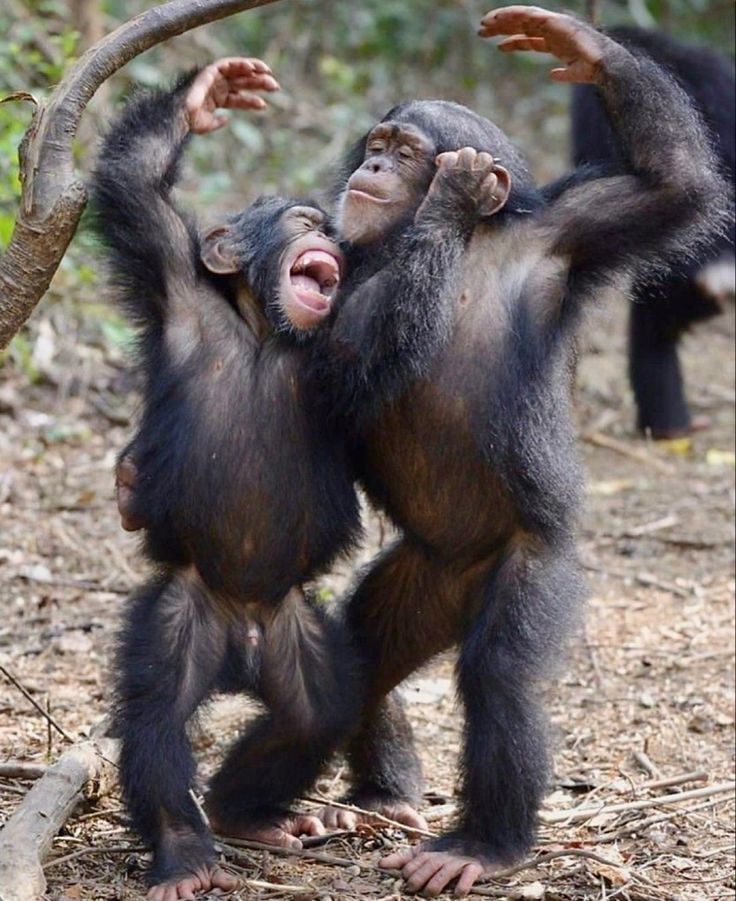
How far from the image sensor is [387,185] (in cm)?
450

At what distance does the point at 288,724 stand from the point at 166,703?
440 millimetres

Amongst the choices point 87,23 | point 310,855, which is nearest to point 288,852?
point 310,855

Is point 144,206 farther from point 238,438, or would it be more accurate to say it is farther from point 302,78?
point 302,78

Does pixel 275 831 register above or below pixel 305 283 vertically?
below

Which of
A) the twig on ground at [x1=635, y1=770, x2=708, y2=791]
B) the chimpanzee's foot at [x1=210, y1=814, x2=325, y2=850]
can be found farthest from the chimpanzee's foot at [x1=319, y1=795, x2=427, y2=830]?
the twig on ground at [x1=635, y1=770, x2=708, y2=791]

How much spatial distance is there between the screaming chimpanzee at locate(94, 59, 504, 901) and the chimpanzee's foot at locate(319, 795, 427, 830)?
330mm

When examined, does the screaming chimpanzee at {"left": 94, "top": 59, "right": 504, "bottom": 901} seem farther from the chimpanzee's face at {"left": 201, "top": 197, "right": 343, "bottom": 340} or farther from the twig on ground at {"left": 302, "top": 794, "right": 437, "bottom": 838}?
the twig on ground at {"left": 302, "top": 794, "right": 437, "bottom": 838}

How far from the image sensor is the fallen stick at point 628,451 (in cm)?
950

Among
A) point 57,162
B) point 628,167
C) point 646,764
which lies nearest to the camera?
point 57,162

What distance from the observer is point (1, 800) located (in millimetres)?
4566

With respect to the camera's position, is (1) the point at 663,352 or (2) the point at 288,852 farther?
(1) the point at 663,352

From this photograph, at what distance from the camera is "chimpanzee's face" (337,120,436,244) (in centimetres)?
447

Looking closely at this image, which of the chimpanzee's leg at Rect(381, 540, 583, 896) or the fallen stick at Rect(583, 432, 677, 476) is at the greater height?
the chimpanzee's leg at Rect(381, 540, 583, 896)

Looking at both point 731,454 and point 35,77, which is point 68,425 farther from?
point 731,454
